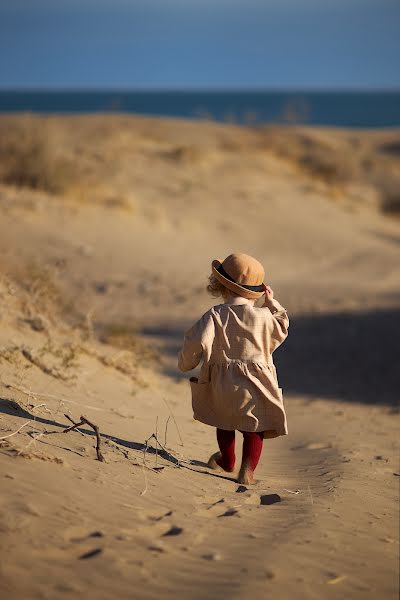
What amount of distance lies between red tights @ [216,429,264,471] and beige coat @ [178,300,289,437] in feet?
0.28

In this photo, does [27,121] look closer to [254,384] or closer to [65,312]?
[65,312]

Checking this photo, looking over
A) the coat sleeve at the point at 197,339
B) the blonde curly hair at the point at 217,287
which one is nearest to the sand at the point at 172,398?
the coat sleeve at the point at 197,339

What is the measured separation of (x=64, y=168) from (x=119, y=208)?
1.25 metres

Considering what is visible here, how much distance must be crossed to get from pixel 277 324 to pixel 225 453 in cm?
83

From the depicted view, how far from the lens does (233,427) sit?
4.41 m

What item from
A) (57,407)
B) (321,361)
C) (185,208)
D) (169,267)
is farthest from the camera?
(185,208)

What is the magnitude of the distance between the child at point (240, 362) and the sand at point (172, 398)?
1.30 ft

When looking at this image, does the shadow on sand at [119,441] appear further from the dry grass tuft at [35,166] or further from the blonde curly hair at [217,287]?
the dry grass tuft at [35,166]

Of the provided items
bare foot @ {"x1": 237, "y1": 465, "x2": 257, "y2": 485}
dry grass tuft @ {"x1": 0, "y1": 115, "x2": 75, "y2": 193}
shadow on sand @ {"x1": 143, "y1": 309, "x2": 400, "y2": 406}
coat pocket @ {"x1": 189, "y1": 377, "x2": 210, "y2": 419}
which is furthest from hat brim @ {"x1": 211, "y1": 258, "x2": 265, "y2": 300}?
dry grass tuft @ {"x1": 0, "y1": 115, "x2": 75, "y2": 193}

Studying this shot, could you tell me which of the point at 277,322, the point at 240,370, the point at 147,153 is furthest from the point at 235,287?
the point at 147,153

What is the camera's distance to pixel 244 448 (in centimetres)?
453

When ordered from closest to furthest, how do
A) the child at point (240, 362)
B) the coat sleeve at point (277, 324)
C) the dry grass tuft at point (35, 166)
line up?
1. the child at point (240, 362)
2. the coat sleeve at point (277, 324)
3. the dry grass tuft at point (35, 166)

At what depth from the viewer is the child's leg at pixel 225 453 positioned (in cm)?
458

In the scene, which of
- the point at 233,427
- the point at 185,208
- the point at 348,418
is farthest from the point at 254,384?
the point at 185,208
